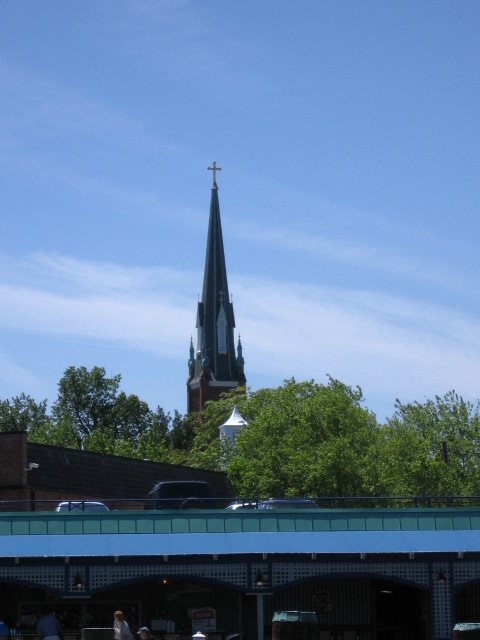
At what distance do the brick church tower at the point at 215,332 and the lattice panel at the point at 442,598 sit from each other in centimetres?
11994

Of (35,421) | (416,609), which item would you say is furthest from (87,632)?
(35,421)

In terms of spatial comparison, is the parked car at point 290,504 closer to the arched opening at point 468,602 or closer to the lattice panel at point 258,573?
the lattice panel at point 258,573

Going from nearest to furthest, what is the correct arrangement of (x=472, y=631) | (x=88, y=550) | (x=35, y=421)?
(x=472, y=631)
(x=88, y=550)
(x=35, y=421)

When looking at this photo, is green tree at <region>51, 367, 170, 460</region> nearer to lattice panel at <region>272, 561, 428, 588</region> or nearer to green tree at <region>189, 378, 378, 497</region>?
green tree at <region>189, 378, 378, 497</region>

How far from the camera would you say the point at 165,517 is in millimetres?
35188

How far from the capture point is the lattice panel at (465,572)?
115 feet

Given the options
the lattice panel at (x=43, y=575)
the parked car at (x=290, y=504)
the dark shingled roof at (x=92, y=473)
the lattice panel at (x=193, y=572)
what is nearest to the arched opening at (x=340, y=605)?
the parked car at (x=290, y=504)

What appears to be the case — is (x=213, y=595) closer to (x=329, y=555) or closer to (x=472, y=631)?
(x=329, y=555)

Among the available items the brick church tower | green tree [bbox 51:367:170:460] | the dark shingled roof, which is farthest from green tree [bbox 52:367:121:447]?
the dark shingled roof

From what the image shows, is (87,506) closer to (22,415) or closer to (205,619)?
(205,619)

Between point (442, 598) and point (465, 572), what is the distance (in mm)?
977

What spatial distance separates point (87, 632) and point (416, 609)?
13328 mm

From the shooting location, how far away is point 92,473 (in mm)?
56188

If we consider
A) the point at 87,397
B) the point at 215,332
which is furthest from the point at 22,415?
the point at 215,332
